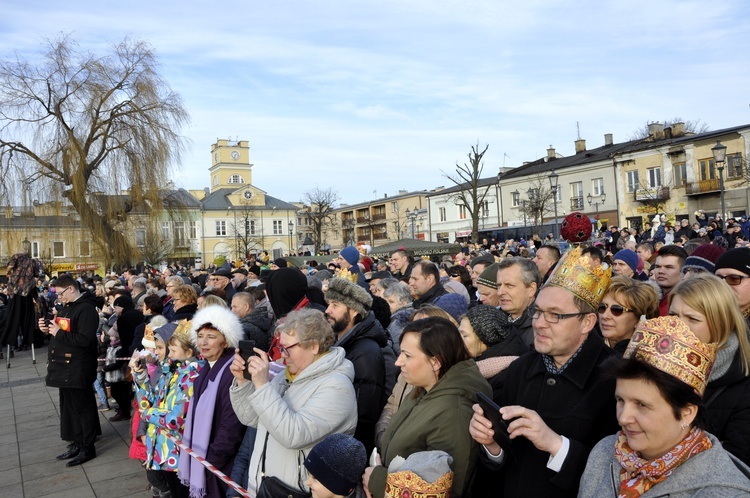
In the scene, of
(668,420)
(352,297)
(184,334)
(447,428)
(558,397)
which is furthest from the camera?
(184,334)

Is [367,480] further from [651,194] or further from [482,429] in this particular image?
[651,194]

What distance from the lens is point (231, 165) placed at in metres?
89.5

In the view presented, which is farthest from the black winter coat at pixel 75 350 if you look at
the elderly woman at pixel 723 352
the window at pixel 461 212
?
the window at pixel 461 212

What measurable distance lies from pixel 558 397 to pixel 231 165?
91.2 metres

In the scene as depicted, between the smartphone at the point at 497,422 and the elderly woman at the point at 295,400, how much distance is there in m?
1.22

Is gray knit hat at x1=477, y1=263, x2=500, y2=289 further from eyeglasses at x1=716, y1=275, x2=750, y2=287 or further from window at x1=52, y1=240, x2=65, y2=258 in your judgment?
window at x1=52, y1=240, x2=65, y2=258

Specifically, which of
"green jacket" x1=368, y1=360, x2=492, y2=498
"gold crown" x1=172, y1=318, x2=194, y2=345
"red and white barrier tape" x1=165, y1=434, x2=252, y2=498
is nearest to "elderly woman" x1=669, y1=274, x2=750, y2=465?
"green jacket" x1=368, y1=360, x2=492, y2=498

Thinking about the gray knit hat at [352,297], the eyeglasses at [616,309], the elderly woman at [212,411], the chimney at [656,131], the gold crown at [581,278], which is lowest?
the elderly woman at [212,411]

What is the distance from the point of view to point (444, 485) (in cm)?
255

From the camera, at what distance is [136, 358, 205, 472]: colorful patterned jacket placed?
15.4 feet

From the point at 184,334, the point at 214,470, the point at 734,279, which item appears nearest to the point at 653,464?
the point at 734,279

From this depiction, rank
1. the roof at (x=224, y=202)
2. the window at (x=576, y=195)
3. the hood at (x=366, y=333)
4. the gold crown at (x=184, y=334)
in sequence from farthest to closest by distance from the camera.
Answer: the roof at (x=224, y=202)
the window at (x=576, y=195)
the gold crown at (x=184, y=334)
the hood at (x=366, y=333)

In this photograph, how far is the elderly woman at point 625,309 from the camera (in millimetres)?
3688

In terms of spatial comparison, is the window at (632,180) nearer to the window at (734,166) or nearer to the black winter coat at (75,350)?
the window at (734,166)
